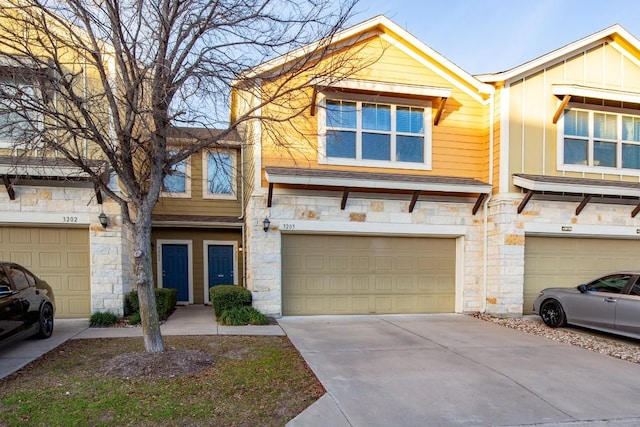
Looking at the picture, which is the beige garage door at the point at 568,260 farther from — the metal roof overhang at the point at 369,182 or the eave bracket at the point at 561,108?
the eave bracket at the point at 561,108

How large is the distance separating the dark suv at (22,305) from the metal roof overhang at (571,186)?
1050cm

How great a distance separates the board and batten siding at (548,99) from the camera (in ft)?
32.5

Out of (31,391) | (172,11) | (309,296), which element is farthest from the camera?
(309,296)

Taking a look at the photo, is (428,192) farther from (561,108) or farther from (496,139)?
(561,108)

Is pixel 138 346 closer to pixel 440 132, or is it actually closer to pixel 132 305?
pixel 132 305

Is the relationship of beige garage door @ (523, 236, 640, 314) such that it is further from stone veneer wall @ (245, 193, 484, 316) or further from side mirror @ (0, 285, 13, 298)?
side mirror @ (0, 285, 13, 298)

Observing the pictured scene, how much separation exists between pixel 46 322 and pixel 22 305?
0.91m

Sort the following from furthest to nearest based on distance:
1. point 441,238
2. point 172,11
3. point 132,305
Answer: point 441,238 < point 132,305 < point 172,11

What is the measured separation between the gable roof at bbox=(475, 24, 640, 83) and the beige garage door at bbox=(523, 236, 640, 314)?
416cm

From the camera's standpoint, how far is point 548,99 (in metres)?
10.1

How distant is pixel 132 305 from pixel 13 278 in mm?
2609

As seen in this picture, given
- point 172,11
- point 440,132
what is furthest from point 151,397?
point 440,132

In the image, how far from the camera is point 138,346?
21.9ft

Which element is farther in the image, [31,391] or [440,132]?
[440,132]
